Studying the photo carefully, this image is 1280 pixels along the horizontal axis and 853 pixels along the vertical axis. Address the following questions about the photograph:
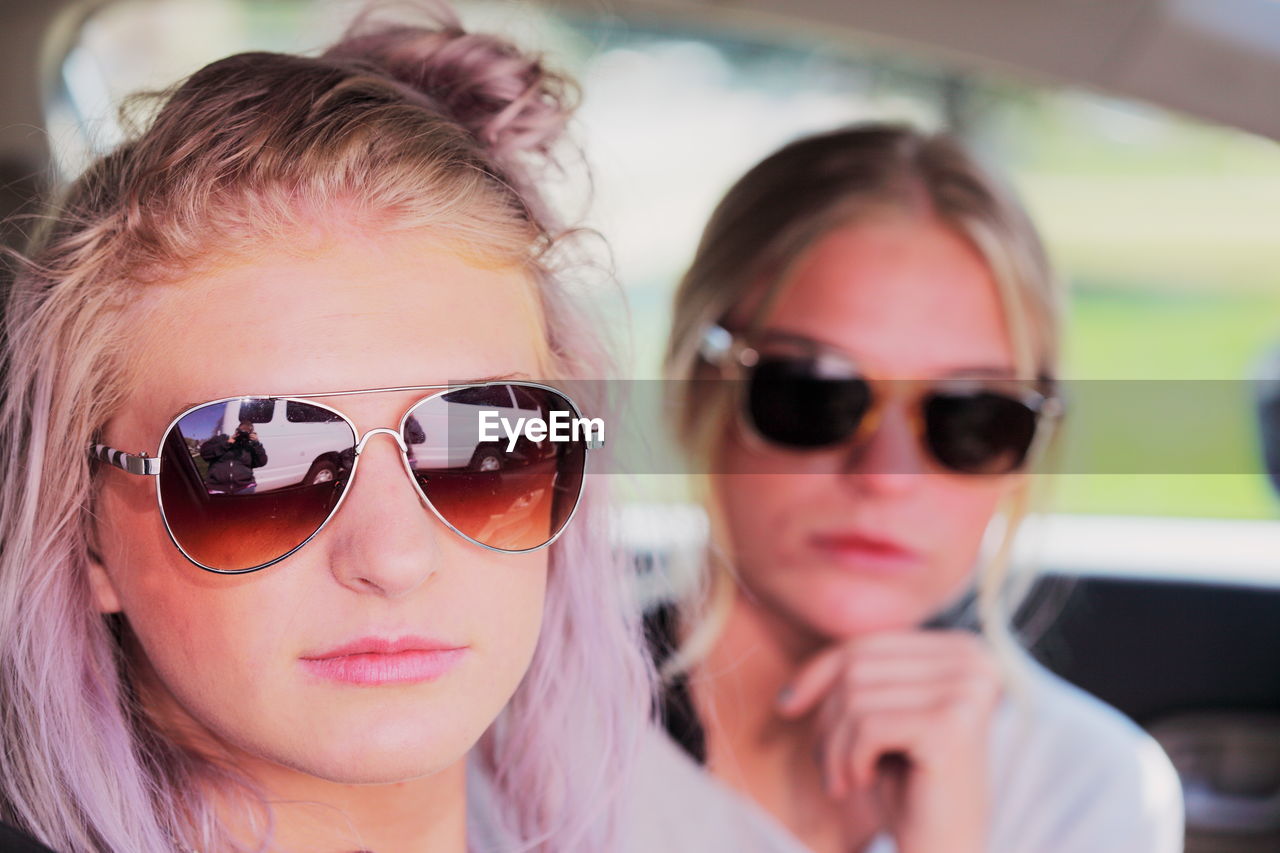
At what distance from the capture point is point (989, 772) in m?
1.80

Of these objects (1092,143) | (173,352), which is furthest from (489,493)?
(1092,143)

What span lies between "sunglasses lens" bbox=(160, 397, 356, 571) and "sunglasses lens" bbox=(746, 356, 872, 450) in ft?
2.89

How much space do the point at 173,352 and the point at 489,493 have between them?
0.88ft

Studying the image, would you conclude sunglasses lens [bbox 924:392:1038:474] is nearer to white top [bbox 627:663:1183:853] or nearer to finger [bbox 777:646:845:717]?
finger [bbox 777:646:845:717]

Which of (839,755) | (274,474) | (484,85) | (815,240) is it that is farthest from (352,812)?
(815,240)

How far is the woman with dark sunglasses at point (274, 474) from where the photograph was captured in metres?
0.88

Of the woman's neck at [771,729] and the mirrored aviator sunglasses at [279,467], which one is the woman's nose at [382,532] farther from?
the woman's neck at [771,729]

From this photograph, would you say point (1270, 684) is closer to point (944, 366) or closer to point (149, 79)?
point (944, 366)

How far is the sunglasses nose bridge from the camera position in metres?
0.88

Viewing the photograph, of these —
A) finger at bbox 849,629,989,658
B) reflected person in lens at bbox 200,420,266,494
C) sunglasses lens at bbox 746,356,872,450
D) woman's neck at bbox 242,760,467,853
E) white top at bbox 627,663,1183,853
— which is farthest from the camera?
white top at bbox 627,663,1183,853

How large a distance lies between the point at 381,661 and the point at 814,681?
946 millimetres

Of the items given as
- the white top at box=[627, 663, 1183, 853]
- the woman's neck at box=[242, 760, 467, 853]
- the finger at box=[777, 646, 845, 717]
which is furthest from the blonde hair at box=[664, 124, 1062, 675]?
the woman's neck at box=[242, 760, 467, 853]

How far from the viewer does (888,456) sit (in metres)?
1.65

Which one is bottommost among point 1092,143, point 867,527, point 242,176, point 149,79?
point 867,527
